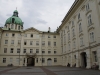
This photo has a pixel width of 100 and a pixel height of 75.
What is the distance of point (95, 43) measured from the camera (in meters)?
21.1

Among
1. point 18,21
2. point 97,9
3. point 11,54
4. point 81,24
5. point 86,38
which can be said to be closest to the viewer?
point 97,9

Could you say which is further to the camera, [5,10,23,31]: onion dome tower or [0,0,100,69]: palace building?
[5,10,23,31]: onion dome tower

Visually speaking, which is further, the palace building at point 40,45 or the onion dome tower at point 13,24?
the onion dome tower at point 13,24

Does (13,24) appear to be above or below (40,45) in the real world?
above

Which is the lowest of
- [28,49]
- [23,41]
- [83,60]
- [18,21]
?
[83,60]

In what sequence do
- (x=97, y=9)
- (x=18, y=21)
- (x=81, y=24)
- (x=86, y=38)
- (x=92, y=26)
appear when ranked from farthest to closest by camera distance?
(x=18, y=21), (x=81, y=24), (x=86, y=38), (x=92, y=26), (x=97, y=9)

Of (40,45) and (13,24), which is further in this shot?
(13,24)

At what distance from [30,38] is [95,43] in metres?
31.3

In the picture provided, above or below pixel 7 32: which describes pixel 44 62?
below

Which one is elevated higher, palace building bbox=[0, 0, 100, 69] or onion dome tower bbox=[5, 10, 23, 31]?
onion dome tower bbox=[5, 10, 23, 31]

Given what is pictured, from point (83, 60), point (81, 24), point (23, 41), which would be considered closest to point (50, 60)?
point (23, 41)

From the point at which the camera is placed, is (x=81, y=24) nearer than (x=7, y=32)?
Yes

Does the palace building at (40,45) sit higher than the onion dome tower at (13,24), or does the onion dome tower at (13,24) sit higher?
the onion dome tower at (13,24)

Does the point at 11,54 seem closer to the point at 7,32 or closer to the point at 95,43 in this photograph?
the point at 7,32
